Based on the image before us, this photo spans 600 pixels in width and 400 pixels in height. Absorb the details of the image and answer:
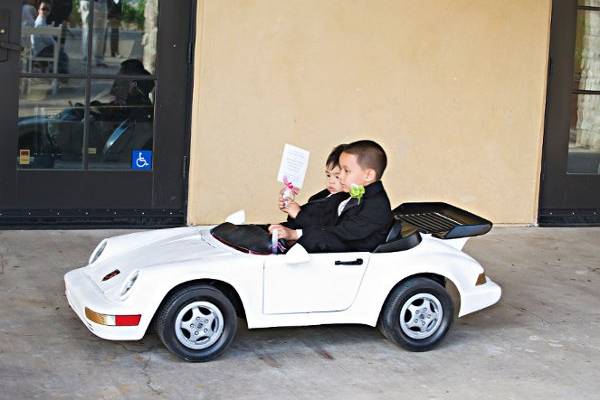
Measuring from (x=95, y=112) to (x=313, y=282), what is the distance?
3270mm

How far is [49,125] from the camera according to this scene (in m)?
8.48

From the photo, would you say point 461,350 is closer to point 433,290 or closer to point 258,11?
point 433,290

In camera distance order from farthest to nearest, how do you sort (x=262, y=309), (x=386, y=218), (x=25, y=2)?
(x=25, y=2) → (x=386, y=218) → (x=262, y=309)

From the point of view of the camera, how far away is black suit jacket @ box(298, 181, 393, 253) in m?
6.07

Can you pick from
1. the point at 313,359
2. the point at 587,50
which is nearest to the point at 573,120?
the point at 587,50

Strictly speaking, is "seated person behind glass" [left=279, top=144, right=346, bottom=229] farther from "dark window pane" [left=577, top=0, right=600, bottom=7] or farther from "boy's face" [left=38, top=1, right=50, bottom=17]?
"dark window pane" [left=577, top=0, right=600, bottom=7]

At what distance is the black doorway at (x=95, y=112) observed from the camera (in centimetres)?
838

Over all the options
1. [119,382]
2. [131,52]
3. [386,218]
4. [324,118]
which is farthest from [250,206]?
[119,382]

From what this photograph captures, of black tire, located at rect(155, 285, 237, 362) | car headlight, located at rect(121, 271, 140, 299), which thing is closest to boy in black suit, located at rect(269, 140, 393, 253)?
black tire, located at rect(155, 285, 237, 362)

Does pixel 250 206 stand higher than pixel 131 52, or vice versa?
pixel 131 52

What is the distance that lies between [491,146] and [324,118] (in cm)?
149

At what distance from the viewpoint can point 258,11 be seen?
28.7 ft

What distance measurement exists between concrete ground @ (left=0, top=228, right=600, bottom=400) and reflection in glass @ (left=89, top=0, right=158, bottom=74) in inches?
69.5

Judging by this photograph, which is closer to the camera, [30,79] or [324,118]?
[30,79]
